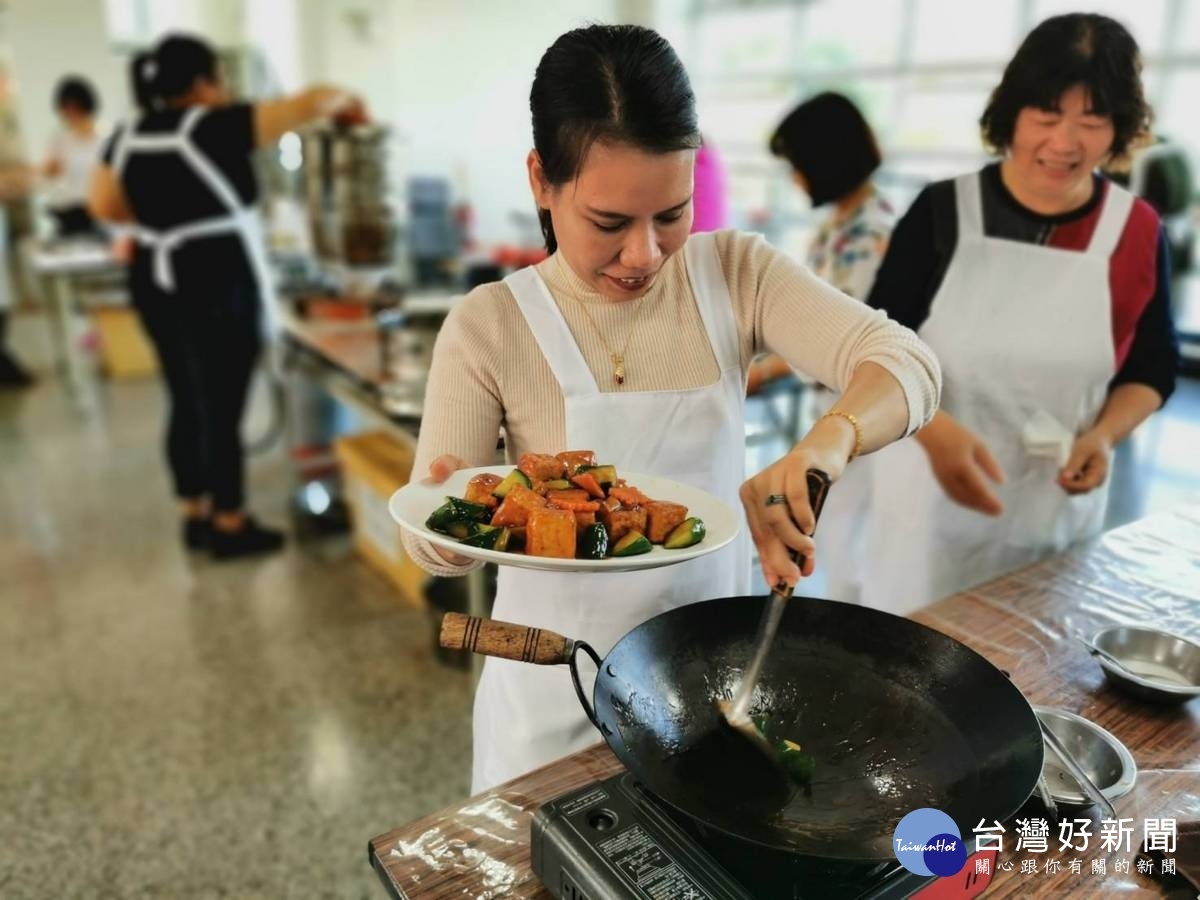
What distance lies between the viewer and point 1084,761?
104 centimetres

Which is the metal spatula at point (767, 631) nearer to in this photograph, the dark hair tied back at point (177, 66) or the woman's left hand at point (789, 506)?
the woman's left hand at point (789, 506)

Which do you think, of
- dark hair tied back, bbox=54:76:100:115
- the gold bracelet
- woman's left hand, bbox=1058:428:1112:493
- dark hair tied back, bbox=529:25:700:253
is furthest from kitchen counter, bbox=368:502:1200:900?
dark hair tied back, bbox=54:76:100:115

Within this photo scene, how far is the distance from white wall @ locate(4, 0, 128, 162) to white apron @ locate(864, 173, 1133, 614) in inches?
331

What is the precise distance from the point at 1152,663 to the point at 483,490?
0.93 meters

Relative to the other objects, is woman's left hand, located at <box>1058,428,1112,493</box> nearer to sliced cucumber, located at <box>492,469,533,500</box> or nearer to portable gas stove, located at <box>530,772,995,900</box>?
portable gas stove, located at <box>530,772,995,900</box>

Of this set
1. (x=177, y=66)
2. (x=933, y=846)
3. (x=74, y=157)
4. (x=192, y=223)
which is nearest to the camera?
(x=933, y=846)

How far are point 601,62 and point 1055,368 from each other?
3.72 feet

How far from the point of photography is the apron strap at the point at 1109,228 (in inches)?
64.4

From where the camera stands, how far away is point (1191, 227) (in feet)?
17.0

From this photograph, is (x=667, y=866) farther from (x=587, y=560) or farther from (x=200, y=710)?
(x=200, y=710)

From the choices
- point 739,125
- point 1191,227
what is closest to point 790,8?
point 739,125

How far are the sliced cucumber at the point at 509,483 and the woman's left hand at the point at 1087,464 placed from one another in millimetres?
1107

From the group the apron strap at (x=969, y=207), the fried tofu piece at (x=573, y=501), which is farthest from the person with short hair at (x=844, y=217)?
the fried tofu piece at (x=573, y=501)

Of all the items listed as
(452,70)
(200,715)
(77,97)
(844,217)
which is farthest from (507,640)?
(452,70)
